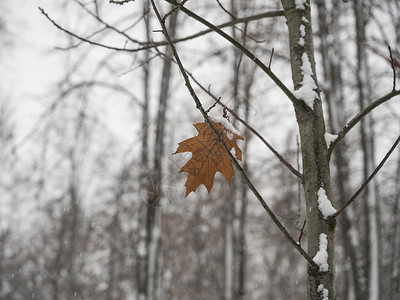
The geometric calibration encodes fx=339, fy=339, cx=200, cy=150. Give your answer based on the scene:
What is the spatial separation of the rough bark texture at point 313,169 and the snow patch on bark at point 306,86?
0.01m

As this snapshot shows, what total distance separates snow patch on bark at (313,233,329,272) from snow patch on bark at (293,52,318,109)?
405mm

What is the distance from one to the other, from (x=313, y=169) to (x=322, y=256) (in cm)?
25

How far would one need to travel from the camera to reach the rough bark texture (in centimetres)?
94

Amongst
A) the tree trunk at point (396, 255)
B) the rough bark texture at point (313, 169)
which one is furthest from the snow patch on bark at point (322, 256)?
the tree trunk at point (396, 255)

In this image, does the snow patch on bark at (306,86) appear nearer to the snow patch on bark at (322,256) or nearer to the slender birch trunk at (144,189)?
the snow patch on bark at (322,256)

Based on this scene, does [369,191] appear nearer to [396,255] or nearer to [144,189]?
[396,255]

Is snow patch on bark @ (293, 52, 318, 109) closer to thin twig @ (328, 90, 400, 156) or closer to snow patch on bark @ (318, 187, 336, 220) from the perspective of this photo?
thin twig @ (328, 90, 400, 156)

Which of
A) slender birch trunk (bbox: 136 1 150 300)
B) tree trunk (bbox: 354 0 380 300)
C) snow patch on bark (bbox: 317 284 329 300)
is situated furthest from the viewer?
slender birch trunk (bbox: 136 1 150 300)

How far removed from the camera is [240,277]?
6.07m

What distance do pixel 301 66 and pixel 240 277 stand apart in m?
5.57

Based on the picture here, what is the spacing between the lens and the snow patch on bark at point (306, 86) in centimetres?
107

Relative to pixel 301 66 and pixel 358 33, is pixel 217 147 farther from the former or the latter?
pixel 358 33

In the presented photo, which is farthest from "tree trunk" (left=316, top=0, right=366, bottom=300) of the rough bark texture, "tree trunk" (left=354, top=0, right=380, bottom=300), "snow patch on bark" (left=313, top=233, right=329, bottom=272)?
"snow patch on bark" (left=313, top=233, right=329, bottom=272)

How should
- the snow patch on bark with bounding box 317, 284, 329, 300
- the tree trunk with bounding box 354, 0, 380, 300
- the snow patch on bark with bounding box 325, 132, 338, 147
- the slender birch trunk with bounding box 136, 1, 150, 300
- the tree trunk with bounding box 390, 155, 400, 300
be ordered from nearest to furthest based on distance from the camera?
the snow patch on bark with bounding box 317, 284, 329, 300 → the snow patch on bark with bounding box 325, 132, 338, 147 → the tree trunk with bounding box 354, 0, 380, 300 → the slender birch trunk with bounding box 136, 1, 150, 300 → the tree trunk with bounding box 390, 155, 400, 300
